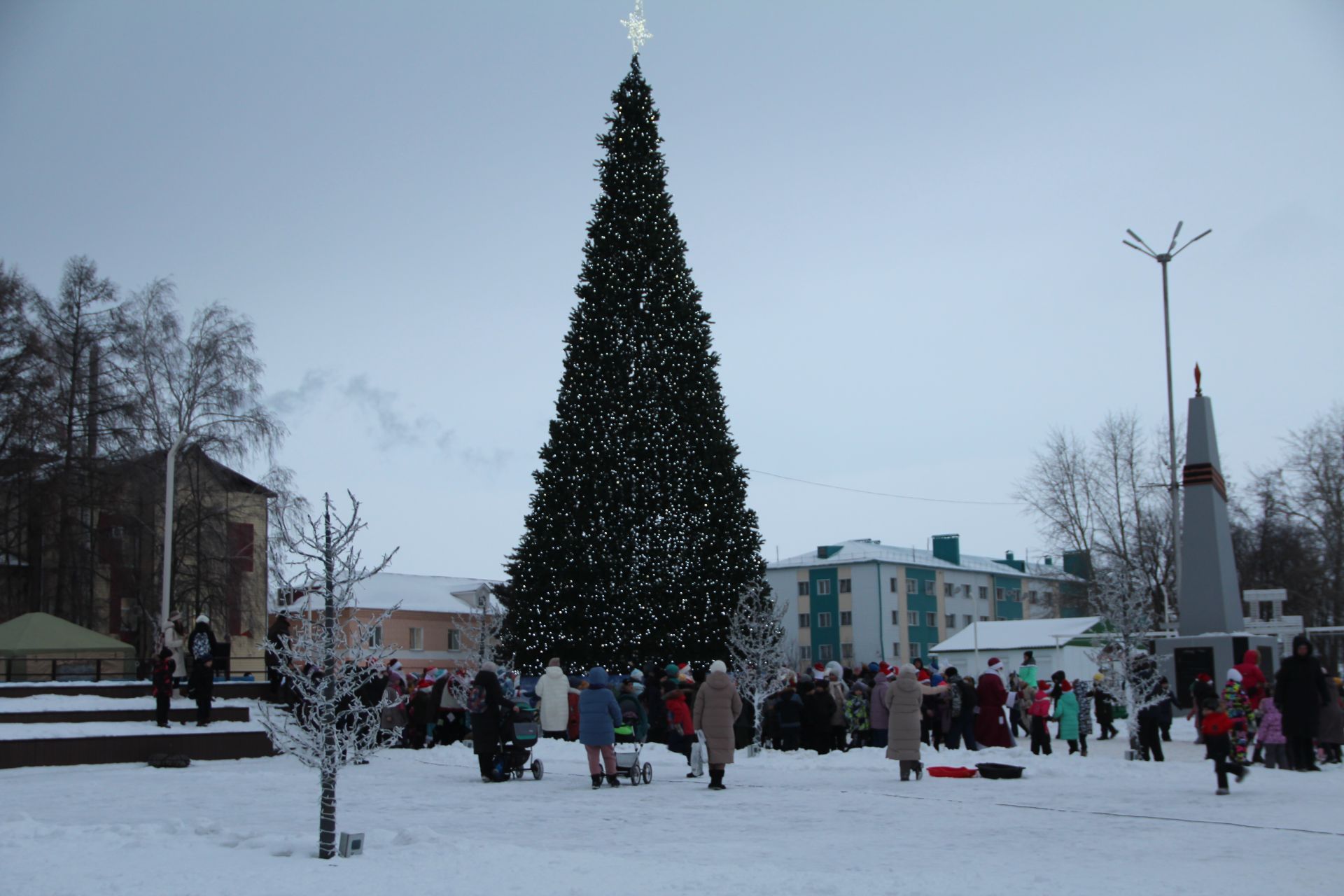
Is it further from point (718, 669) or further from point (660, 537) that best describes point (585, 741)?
point (660, 537)

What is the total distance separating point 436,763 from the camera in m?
20.7

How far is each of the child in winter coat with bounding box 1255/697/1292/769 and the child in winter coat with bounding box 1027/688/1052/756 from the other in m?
3.53

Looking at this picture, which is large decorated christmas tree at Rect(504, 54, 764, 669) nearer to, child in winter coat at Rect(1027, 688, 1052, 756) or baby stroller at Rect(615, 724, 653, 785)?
child in winter coat at Rect(1027, 688, 1052, 756)

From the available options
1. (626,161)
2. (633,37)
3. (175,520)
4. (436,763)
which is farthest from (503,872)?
(175,520)

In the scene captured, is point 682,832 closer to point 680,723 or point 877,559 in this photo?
point 680,723

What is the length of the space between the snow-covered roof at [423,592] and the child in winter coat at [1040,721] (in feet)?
176

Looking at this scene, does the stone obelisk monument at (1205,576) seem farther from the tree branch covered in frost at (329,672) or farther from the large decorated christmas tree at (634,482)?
the tree branch covered in frost at (329,672)

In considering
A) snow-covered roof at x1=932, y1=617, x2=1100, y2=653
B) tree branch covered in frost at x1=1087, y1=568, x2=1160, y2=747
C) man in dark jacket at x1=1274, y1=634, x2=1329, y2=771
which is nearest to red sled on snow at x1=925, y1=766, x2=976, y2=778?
tree branch covered in frost at x1=1087, y1=568, x2=1160, y2=747

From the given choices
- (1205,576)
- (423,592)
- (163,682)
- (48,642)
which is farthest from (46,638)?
(423,592)

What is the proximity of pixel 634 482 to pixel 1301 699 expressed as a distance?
47.2 feet

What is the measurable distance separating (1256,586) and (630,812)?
54444 mm

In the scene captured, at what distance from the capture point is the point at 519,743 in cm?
1739

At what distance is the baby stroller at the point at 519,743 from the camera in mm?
17375

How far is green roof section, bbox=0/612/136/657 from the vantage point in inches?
1188
